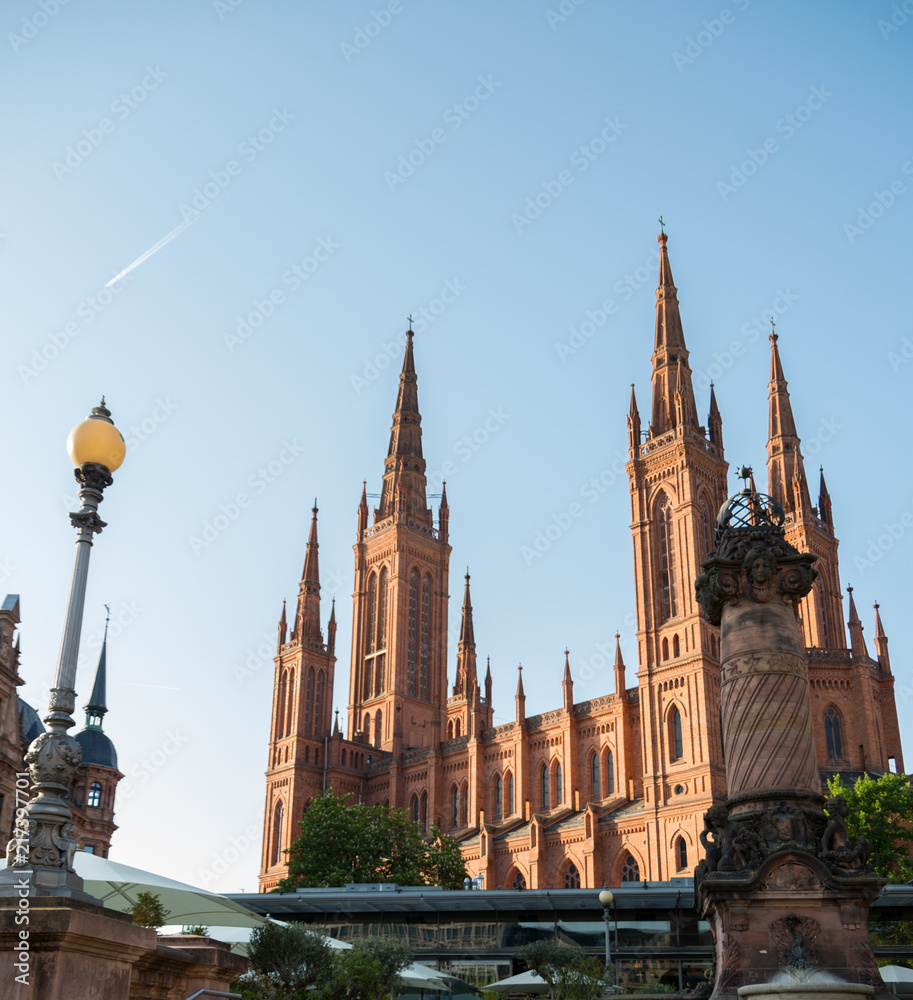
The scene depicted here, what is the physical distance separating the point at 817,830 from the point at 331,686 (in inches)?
2869

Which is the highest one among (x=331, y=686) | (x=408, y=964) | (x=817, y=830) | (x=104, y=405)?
(x=331, y=686)

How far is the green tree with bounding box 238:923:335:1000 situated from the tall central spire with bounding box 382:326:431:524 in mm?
67609

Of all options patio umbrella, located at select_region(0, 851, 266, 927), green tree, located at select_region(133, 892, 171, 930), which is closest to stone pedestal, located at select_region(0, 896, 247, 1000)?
green tree, located at select_region(133, 892, 171, 930)

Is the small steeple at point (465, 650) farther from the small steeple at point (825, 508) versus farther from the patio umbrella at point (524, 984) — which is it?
the patio umbrella at point (524, 984)

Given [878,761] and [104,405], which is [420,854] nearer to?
[878,761]

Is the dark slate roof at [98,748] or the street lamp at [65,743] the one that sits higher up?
the dark slate roof at [98,748]

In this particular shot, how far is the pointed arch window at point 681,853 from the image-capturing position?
55.7 m

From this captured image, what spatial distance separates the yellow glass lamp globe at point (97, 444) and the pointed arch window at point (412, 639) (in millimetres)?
78017

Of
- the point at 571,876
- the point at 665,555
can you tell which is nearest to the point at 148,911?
the point at 571,876

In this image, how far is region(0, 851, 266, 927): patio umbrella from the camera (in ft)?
44.7

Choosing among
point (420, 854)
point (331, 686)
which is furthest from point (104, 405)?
point (331, 686)

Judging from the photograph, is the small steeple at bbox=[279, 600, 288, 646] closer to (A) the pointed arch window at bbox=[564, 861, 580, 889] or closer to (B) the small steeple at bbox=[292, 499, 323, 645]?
(B) the small steeple at bbox=[292, 499, 323, 645]

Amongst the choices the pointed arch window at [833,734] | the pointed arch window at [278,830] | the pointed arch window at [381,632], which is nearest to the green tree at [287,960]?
the pointed arch window at [833,734]

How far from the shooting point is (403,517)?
293 ft
